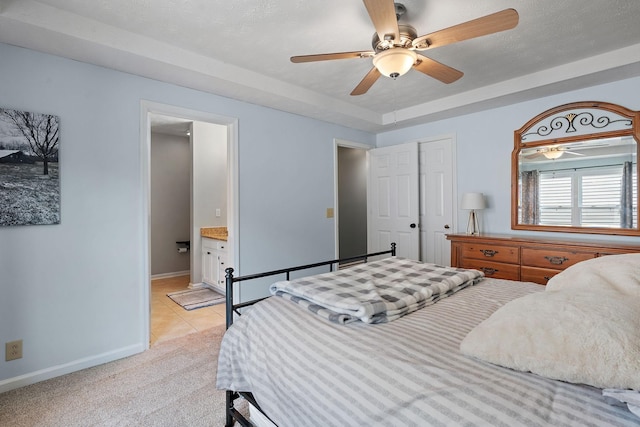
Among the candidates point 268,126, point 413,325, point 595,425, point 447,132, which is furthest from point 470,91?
point 595,425

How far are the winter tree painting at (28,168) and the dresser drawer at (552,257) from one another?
3.87 meters

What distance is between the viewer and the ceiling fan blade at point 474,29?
4.95ft

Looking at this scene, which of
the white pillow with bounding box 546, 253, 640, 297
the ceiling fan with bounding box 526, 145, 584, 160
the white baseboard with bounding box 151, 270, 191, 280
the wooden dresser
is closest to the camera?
the white pillow with bounding box 546, 253, 640, 297

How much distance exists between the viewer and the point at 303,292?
1554 mm

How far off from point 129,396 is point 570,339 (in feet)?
7.82

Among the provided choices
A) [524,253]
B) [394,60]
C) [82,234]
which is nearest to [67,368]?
[82,234]

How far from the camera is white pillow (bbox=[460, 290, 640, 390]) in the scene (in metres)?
0.78

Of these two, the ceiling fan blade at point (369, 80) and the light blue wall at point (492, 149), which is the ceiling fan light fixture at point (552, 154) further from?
the ceiling fan blade at point (369, 80)

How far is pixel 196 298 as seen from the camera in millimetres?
4113

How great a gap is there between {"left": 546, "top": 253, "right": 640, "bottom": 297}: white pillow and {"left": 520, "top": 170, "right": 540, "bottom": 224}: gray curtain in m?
2.07

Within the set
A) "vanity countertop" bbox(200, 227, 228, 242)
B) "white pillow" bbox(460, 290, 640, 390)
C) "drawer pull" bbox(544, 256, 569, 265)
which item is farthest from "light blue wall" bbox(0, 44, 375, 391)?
"drawer pull" bbox(544, 256, 569, 265)

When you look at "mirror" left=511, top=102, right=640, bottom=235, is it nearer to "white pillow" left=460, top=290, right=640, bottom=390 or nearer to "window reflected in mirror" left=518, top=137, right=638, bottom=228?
"window reflected in mirror" left=518, top=137, right=638, bottom=228

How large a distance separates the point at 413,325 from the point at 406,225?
305cm

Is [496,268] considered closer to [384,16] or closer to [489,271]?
[489,271]
